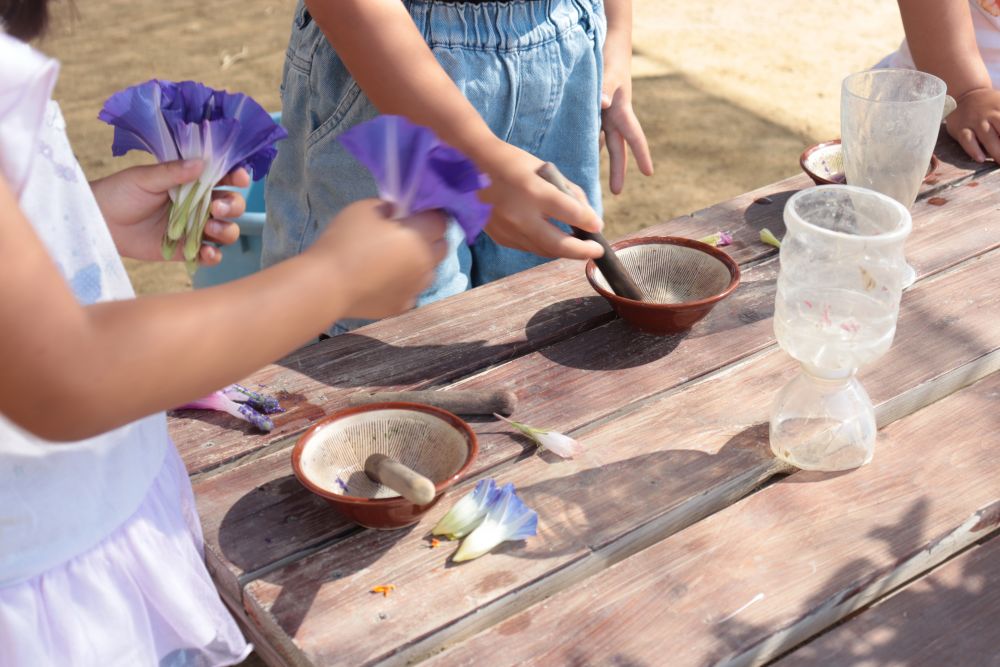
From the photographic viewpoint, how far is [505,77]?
2111 mm

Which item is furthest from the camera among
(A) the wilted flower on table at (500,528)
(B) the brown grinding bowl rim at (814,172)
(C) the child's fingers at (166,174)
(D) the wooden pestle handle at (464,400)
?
(B) the brown grinding bowl rim at (814,172)

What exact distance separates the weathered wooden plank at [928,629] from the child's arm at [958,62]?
1350mm

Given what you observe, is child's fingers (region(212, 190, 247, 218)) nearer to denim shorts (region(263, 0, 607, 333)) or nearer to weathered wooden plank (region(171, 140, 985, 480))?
weathered wooden plank (region(171, 140, 985, 480))

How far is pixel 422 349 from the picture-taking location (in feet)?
5.86

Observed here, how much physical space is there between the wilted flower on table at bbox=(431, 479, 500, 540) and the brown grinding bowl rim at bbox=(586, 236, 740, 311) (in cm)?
48

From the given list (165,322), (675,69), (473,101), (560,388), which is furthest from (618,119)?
(675,69)

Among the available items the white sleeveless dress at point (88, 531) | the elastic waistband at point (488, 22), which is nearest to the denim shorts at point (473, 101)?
the elastic waistband at point (488, 22)

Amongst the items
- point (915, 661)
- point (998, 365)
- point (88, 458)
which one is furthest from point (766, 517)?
point (88, 458)

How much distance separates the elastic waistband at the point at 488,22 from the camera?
204 cm

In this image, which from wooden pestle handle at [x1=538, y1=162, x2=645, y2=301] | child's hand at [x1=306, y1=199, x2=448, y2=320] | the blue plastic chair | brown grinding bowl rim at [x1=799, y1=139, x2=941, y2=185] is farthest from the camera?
the blue plastic chair

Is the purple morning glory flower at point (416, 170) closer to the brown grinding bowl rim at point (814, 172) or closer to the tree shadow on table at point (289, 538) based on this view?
the tree shadow on table at point (289, 538)

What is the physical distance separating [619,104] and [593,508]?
1246 millimetres

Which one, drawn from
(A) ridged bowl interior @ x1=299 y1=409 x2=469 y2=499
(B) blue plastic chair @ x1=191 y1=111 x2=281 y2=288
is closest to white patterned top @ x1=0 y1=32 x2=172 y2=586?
(A) ridged bowl interior @ x1=299 y1=409 x2=469 y2=499

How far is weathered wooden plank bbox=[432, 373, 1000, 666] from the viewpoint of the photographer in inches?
48.1
